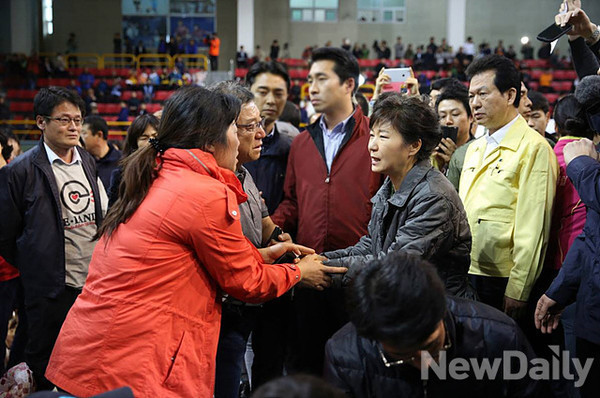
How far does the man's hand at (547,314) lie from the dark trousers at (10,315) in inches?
109

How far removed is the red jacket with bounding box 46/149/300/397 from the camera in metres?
1.80

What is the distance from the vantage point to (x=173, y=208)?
5.98ft

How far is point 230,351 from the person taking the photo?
2396 mm

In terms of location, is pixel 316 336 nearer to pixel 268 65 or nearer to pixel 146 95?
pixel 268 65

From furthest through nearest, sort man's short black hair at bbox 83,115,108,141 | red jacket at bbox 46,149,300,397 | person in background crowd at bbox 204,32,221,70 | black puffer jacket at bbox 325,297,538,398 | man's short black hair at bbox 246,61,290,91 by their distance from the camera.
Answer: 1. person in background crowd at bbox 204,32,221,70
2. man's short black hair at bbox 83,115,108,141
3. man's short black hair at bbox 246,61,290,91
4. red jacket at bbox 46,149,300,397
5. black puffer jacket at bbox 325,297,538,398

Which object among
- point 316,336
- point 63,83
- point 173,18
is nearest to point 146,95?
point 63,83

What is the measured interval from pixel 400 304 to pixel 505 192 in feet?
4.21

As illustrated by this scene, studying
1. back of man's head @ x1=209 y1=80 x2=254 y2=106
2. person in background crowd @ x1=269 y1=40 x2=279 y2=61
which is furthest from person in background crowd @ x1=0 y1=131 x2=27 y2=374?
person in background crowd @ x1=269 y1=40 x2=279 y2=61

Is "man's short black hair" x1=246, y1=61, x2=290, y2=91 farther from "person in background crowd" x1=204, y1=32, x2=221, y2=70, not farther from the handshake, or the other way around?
"person in background crowd" x1=204, y1=32, x2=221, y2=70

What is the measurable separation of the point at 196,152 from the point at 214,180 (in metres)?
0.12

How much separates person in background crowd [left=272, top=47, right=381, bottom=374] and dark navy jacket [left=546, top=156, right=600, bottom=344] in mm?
946

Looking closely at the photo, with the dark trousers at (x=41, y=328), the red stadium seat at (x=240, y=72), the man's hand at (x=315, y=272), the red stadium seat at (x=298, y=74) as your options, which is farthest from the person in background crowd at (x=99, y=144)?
the red stadium seat at (x=298, y=74)

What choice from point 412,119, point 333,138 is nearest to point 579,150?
point 412,119

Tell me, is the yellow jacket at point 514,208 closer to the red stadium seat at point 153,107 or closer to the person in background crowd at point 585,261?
the person in background crowd at point 585,261
